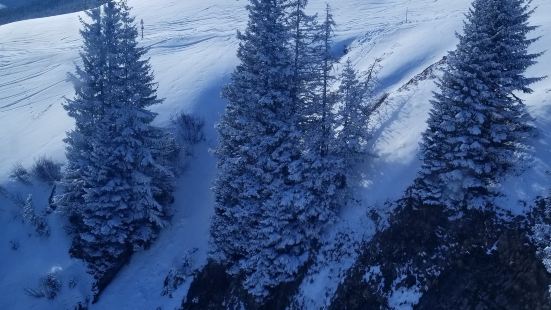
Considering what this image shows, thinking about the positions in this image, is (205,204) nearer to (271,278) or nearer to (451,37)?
(271,278)

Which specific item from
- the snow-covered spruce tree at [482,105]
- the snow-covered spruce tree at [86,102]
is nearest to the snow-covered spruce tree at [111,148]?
the snow-covered spruce tree at [86,102]

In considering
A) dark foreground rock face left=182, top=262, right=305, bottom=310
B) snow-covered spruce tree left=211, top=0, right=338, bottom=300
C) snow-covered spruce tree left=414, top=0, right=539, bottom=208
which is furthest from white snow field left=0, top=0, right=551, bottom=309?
snow-covered spruce tree left=211, top=0, right=338, bottom=300

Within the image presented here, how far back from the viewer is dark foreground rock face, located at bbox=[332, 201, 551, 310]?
1512 centimetres

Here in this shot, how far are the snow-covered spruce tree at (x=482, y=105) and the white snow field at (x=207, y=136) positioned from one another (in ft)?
4.37

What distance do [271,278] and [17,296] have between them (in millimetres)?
14051

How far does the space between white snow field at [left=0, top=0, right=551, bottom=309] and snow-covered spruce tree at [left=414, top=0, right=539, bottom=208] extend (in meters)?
1.33

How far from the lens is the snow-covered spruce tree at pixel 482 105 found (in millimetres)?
16812

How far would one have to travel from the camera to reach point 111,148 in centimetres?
2386

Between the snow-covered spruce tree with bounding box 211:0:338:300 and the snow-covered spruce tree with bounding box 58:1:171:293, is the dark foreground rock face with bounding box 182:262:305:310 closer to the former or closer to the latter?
the snow-covered spruce tree with bounding box 211:0:338:300

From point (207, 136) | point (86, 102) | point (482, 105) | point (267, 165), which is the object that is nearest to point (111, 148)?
point (86, 102)

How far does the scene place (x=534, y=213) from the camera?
640 inches

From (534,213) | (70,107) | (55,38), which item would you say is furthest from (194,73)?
(55,38)

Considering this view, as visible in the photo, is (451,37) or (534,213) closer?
(534,213)

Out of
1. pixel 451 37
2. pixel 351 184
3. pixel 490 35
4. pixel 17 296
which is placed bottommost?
pixel 17 296
